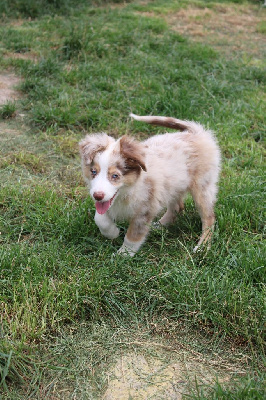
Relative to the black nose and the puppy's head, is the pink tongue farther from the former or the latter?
the black nose

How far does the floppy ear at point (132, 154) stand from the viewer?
135 inches

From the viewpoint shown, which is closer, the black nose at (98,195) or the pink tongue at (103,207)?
the black nose at (98,195)

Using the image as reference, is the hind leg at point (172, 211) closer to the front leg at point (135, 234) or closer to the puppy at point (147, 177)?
the puppy at point (147, 177)

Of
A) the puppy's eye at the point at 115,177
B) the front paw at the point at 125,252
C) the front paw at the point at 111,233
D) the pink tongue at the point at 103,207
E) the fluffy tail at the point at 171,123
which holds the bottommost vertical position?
the front paw at the point at 125,252

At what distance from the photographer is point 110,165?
3396 mm

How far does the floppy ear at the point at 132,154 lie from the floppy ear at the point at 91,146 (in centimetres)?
15

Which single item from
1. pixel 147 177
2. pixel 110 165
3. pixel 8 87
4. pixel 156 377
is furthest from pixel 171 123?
pixel 8 87

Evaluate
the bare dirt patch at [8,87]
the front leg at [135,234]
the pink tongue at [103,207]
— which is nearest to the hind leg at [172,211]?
the front leg at [135,234]

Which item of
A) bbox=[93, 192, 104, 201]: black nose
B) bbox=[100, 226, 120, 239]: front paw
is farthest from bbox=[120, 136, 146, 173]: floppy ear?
bbox=[100, 226, 120, 239]: front paw

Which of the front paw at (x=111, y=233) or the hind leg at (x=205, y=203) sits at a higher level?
the hind leg at (x=205, y=203)

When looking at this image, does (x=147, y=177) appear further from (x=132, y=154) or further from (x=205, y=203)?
(x=205, y=203)

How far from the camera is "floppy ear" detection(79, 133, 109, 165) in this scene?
3.46m

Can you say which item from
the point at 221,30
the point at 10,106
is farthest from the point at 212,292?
the point at 221,30

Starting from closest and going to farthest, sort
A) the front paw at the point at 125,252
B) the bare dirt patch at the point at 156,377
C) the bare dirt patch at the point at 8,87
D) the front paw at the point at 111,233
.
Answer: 1. the bare dirt patch at the point at 156,377
2. the front paw at the point at 125,252
3. the front paw at the point at 111,233
4. the bare dirt patch at the point at 8,87
